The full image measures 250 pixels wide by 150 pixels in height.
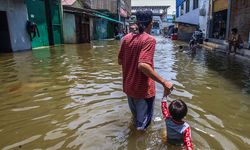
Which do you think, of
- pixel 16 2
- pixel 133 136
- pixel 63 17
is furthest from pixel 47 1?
pixel 133 136

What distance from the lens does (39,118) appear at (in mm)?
4348

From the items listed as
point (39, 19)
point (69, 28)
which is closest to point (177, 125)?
point (39, 19)

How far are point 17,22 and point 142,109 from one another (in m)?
14.3

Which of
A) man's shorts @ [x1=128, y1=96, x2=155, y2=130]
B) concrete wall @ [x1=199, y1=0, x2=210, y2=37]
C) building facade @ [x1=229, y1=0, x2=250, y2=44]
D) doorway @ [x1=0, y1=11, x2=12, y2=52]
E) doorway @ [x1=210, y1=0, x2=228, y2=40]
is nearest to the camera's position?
man's shorts @ [x1=128, y1=96, x2=155, y2=130]

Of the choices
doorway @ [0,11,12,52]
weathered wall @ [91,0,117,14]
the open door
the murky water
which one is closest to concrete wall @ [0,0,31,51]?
doorway @ [0,11,12,52]

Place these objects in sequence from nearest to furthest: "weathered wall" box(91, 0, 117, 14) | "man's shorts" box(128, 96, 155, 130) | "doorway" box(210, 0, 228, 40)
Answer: "man's shorts" box(128, 96, 155, 130) → "doorway" box(210, 0, 228, 40) → "weathered wall" box(91, 0, 117, 14)

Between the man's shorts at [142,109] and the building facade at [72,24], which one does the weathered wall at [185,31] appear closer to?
the building facade at [72,24]

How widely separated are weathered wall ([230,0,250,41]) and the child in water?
12.8 m

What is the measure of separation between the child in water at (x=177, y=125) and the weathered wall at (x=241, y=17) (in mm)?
12772

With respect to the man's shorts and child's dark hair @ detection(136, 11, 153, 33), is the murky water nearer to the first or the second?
the man's shorts

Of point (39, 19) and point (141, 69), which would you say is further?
point (39, 19)

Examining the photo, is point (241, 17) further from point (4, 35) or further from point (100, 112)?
point (4, 35)

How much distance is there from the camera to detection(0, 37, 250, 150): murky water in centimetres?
354

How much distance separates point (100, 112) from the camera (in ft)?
15.4
